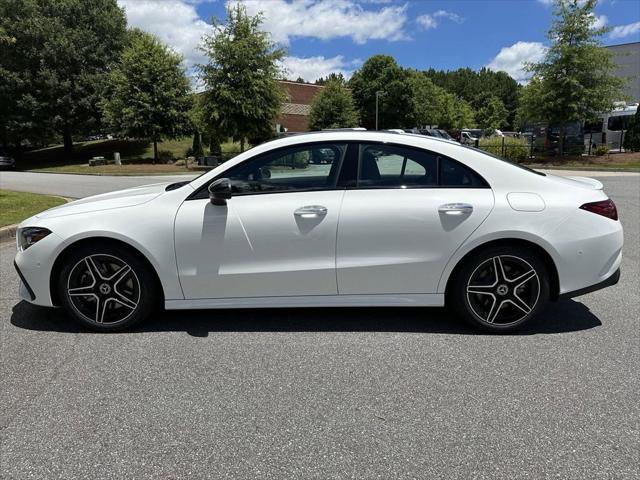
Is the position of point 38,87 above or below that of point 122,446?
above

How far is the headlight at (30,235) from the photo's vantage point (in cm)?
388

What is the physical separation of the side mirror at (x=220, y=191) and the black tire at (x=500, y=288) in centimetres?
190

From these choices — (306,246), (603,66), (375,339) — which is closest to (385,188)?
(306,246)

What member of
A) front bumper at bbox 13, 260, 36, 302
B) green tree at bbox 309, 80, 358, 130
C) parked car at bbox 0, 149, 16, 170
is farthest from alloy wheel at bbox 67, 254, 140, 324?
parked car at bbox 0, 149, 16, 170

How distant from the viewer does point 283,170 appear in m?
3.95

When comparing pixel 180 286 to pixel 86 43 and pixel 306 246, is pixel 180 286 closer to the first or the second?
pixel 306 246

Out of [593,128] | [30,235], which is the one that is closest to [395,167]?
[30,235]

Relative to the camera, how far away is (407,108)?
58625 millimetres

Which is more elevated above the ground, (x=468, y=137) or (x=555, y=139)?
(x=468, y=137)

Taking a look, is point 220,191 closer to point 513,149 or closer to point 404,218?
point 404,218

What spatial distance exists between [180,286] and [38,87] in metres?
39.8

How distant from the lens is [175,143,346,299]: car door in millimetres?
3748

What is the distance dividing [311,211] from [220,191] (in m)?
0.70

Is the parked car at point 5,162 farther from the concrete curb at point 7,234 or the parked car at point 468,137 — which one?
the concrete curb at point 7,234
